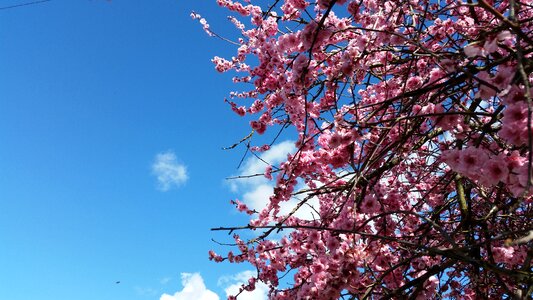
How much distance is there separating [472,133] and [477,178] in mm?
804

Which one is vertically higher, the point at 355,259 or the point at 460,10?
the point at 460,10

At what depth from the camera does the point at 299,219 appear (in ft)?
17.5

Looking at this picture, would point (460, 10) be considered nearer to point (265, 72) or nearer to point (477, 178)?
point (265, 72)

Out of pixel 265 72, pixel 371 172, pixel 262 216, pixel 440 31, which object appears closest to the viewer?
pixel 371 172

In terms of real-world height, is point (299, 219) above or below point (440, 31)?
below

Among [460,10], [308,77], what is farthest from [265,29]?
[460,10]

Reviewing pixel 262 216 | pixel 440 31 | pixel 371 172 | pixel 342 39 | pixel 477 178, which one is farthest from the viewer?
pixel 262 216

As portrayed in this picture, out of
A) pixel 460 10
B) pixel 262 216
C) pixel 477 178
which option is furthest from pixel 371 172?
pixel 262 216

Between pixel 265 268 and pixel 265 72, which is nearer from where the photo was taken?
pixel 265 72

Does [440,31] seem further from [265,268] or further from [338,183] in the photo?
[265,268]

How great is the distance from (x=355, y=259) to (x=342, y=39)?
2470mm

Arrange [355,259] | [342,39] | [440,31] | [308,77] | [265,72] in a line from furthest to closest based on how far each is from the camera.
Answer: [265,72]
[342,39]
[440,31]
[308,77]
[355,259]

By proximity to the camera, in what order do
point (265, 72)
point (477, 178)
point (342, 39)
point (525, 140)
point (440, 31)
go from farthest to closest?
point (265, 72)
point (342, 39)
point (440, 31)
point (477, 178)
point (525, 140)

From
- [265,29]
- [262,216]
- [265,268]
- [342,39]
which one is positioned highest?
[265,29]
